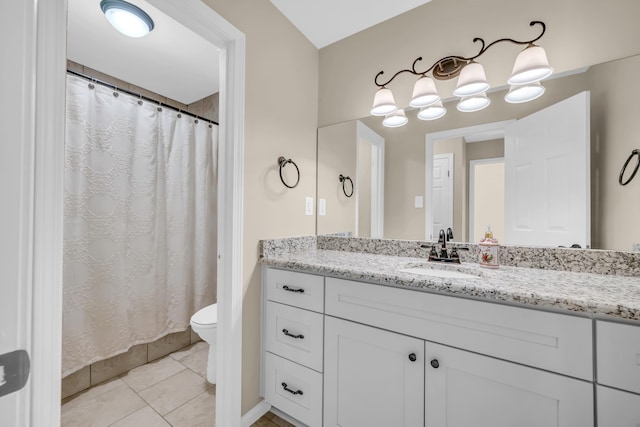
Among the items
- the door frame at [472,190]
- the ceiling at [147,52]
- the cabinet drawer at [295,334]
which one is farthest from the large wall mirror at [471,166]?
the ceiling at [147,52]

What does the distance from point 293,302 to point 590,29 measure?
1857 millimetres

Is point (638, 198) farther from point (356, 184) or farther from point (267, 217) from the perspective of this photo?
point (267, 217)

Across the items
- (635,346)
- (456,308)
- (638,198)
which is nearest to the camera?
(635,346)

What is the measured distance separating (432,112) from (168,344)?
2.66 meters

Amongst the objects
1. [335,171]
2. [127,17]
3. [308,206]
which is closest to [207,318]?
[308,206]

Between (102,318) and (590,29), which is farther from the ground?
(590,29)

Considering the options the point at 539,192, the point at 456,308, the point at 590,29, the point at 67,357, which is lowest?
the point at 67,357

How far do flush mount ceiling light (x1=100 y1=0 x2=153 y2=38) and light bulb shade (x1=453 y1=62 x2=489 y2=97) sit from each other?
5.85 ft

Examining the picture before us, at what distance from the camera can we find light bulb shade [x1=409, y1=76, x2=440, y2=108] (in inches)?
59.5

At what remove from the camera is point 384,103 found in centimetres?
166

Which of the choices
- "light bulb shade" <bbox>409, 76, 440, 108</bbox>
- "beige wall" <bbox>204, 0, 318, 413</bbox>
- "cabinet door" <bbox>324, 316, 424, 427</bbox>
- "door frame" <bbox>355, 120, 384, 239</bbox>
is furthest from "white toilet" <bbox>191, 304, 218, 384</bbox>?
"light bulb shade" <bbox>409, 76, 440, 108</bbox>

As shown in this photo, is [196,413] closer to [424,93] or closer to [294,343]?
[294,343]

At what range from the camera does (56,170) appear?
80 centimetres

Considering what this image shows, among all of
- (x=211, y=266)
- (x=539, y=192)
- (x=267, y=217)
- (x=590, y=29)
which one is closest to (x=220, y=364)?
(x=267, y=217)
